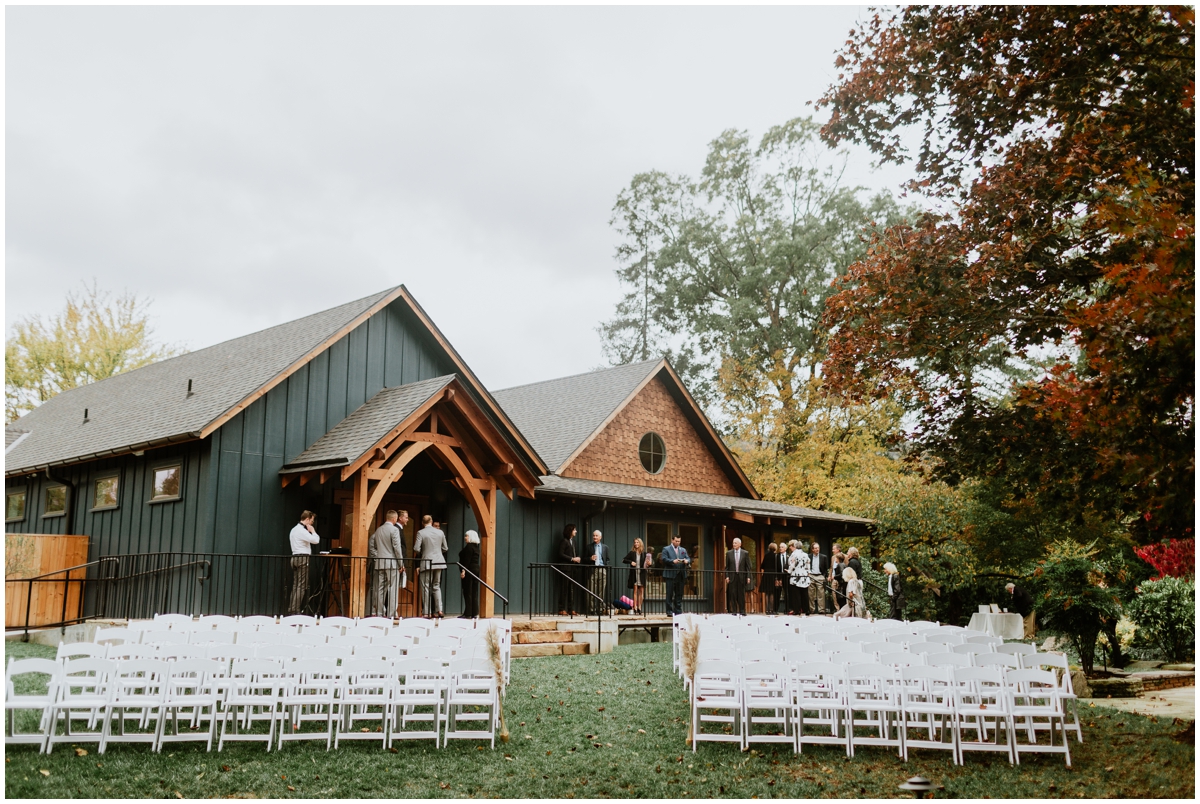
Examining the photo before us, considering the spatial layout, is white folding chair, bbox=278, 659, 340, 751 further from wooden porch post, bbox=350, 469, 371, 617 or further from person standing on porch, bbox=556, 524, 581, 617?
person standing on porch, bbox=556, 524, 581, 617

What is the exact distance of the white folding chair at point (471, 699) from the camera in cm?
787

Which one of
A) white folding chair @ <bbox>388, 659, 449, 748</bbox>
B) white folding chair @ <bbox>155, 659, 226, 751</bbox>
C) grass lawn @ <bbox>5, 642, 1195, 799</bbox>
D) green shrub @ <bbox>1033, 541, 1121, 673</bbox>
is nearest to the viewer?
grass lawn @ <bbox>5, 642, 1195, 799</bbox>

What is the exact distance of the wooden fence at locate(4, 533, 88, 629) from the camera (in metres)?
14.9

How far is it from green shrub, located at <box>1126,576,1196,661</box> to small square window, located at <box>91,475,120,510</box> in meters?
19.7

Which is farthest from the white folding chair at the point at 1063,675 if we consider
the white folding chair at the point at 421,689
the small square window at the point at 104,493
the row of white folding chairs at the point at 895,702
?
the small square window at the point at 104,493

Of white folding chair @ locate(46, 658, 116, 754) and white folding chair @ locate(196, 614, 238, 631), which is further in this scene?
white folding chair @ locate(196, 614, 238, 631)


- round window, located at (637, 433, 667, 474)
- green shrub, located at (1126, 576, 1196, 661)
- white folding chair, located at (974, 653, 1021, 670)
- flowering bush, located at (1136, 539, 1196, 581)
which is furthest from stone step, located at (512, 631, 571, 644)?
green shrub, located at (1126, 576, 1196, 661)

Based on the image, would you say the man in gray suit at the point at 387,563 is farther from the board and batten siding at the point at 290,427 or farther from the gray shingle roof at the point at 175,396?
the gray shingle roof at the point at 175,396

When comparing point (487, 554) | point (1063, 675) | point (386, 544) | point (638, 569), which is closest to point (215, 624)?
point (386, 544)

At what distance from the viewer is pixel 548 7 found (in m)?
11.6

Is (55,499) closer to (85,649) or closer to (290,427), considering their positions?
(290,427)

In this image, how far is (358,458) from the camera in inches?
545

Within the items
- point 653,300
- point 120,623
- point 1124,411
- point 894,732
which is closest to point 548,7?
point 1124,411

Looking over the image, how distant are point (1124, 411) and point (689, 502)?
48.0 feet
